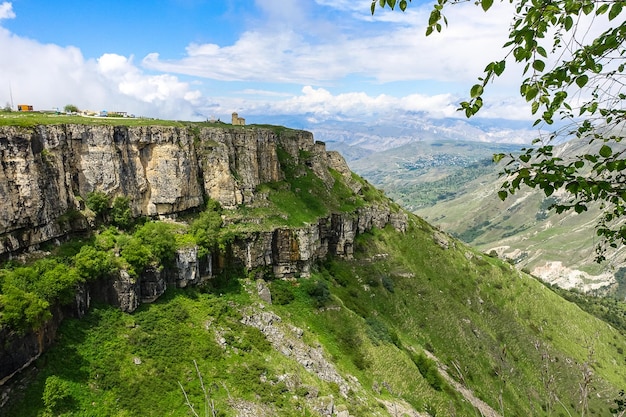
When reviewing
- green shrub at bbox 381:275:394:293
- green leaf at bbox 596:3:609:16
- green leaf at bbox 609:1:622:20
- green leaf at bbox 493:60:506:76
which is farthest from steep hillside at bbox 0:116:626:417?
green leaf at bbox 596:3:609:16

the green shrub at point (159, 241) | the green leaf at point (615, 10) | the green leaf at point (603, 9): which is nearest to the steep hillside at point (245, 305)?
the green shrub at point (159, 241)

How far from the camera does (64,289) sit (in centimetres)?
3897

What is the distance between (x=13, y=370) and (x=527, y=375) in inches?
3561

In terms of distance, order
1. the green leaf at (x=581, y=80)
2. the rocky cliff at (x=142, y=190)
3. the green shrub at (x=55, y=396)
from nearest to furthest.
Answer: the green leaf at (x=581, y=80), the green shrub at (x=55, y=396), the rocky cliff at (x=142, y=190)

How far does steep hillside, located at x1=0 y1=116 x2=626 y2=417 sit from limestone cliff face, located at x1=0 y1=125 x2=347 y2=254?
299mm

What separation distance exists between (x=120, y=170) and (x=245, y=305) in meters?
A: 26.0

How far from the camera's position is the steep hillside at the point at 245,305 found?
1499 inches

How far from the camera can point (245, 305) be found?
2237 inches

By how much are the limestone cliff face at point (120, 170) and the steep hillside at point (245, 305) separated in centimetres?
30

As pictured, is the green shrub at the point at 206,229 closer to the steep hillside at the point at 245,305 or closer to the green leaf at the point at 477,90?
the steep hillside at the point at 245,305

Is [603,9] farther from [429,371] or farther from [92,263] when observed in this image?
[429,371]

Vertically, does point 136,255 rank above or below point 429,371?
above

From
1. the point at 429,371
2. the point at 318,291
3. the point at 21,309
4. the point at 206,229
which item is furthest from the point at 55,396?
the point at 429,371

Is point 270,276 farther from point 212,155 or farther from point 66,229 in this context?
point 66,229
